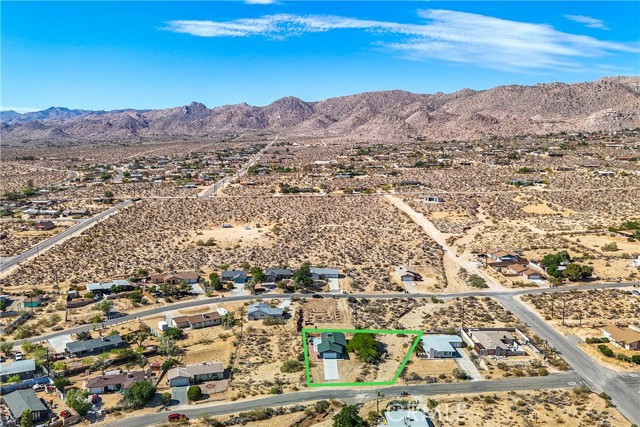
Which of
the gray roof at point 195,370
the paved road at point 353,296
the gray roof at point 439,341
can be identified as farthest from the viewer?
the paved road at point 353,296

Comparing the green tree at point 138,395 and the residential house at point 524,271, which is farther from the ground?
the residential house at point 524,271

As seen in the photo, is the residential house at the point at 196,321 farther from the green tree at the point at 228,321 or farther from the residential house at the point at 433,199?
the residential house at the point at 433,199

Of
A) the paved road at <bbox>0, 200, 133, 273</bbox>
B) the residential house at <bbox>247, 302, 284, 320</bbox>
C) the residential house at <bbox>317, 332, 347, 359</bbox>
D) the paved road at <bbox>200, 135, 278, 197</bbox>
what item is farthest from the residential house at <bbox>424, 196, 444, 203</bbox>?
the residential house at <bbox>317, 332, 347, 359</bbox>

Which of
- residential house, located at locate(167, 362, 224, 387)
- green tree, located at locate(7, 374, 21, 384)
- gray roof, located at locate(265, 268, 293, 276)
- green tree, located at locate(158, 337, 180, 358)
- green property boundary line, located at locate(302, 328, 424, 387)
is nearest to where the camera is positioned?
green tree, located at locate(7, 374, 21, 384)

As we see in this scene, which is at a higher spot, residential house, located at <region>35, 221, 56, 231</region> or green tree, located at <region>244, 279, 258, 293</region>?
residential house, located at <region>35, 221, 56, 231</region>

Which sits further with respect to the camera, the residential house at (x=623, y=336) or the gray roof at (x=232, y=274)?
the gray roof at (x=232, y=274)

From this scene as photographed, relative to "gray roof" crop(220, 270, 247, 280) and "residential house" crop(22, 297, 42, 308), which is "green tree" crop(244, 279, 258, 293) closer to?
"gray roof" crop(220, 270, 247, 280)

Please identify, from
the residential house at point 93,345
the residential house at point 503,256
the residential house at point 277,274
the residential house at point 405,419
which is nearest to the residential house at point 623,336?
the residential house at point 503,256
